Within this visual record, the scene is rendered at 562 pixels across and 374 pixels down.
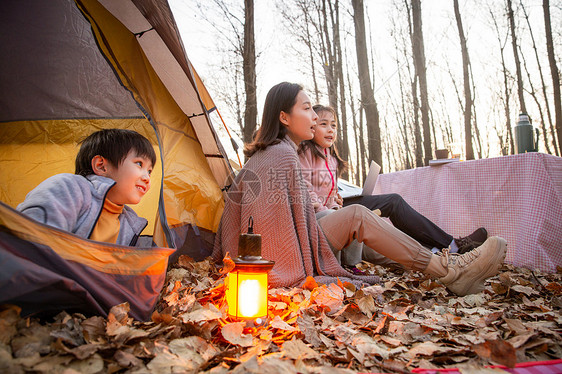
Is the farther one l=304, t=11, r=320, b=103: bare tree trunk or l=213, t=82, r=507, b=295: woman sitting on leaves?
l=304, t=11, r=320, b=103: bare tree trunk

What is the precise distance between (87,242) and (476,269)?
1836 mm

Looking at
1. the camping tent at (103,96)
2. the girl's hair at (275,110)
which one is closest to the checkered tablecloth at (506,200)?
the girl's hair at (275,110)

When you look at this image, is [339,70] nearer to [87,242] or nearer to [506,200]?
[506,200]

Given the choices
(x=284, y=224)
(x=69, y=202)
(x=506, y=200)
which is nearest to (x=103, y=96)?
(x=69, y=202)

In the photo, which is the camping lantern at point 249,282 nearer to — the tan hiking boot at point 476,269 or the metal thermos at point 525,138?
the tan hiking boot at point 476,269

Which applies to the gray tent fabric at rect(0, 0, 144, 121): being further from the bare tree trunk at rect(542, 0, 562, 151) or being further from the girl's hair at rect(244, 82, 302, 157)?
the bare tree trunk at rect(542, 0, 562, 151)

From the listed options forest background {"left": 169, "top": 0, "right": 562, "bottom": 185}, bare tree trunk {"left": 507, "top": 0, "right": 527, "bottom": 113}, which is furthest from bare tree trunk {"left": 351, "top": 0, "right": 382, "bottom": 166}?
bare tree trunk {"left": 507, "top": 0, "right": 527, "bottom": 113}

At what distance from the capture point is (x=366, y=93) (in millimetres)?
6930

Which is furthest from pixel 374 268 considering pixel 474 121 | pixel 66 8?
pixel 474 121

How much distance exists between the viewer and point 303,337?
1.29 metres

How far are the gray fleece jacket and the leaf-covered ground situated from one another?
1.26 feet

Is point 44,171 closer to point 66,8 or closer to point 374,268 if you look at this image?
point 66,8

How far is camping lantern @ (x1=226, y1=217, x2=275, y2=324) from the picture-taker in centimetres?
135

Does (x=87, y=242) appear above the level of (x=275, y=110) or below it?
below
